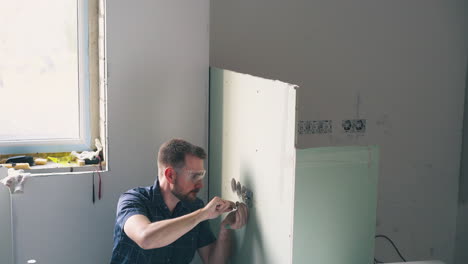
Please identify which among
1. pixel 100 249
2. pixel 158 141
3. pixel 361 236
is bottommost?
pixel 100 249

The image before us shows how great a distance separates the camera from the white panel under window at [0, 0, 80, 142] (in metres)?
2.81

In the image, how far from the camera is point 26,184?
105 inches

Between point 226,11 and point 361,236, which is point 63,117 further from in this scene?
point 361,236

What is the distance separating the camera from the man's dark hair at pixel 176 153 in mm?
2453

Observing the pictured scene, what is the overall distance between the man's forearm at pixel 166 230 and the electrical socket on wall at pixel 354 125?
1639 mm

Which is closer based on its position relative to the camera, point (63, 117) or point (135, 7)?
point (135, 7)

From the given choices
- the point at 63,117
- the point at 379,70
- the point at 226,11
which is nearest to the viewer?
the point at 63,117

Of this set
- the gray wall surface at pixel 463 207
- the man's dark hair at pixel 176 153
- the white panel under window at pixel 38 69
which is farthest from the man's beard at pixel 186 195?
the gray wall surface at pixel 463 207

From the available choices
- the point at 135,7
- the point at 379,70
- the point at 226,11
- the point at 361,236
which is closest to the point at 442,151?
the point at 379,70

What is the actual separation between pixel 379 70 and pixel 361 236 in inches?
68.3

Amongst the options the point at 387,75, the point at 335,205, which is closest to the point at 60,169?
the point at 335,205

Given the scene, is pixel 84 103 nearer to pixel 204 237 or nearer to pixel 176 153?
pixel 176 153

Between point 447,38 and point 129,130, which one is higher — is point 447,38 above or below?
above

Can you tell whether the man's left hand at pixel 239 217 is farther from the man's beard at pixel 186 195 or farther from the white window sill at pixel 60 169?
the white window sill at pixel 60 169
